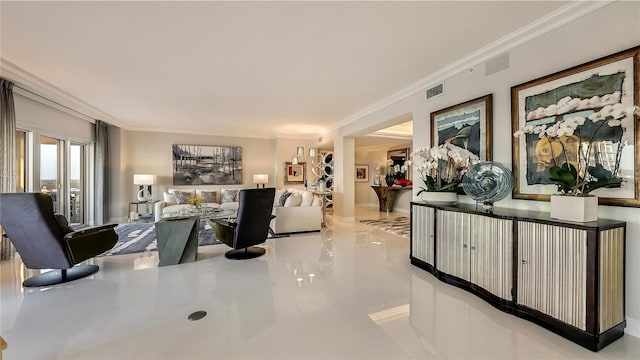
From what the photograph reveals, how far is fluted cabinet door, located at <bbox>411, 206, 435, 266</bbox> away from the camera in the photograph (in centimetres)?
333

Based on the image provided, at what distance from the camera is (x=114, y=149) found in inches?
278

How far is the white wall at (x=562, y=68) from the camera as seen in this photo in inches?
78.9

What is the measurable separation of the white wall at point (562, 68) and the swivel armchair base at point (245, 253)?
3.12 metres

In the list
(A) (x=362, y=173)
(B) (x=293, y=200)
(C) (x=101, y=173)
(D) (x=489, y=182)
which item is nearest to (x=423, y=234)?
(D) (x=489, y=182)

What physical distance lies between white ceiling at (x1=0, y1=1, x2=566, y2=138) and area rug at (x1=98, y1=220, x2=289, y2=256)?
269 centimetres

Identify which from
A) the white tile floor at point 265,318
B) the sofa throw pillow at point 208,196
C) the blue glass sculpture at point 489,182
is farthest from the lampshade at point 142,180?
the blue glass sculpture at point 489,182

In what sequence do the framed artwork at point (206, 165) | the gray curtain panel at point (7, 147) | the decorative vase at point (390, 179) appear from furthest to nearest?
the decorative vase at point (390, 179)
the framed artwork at point (206, 165)
the gray curtain panel at point (7, 147)

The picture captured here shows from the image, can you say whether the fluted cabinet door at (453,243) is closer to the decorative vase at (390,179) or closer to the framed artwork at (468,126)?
the framed artwork at (468,126)

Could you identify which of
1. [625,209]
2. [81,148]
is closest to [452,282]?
[625,209]

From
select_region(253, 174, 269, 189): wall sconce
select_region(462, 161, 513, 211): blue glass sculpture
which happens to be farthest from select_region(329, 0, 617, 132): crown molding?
select_region(253, 174, 269, 189): wall sconce

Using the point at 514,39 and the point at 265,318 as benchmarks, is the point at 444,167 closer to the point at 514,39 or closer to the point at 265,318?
the point at 514,39

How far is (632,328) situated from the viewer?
2010mm

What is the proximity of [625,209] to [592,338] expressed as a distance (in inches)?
40.6

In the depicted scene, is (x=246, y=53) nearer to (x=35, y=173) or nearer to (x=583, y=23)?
(x=583, y=23)
